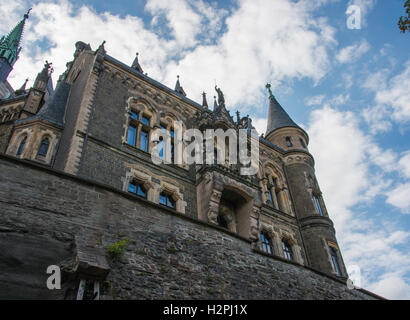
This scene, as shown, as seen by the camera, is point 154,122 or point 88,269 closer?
Answer: point 88,269

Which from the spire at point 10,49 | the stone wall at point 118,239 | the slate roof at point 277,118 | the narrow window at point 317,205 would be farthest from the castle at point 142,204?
the spire at point 10,49

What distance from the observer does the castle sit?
6.62 m

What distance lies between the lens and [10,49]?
1946 inches

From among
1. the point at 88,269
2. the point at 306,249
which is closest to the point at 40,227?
the point at 88,269

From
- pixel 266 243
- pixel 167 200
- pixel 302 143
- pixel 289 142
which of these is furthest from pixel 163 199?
pixel 302 143

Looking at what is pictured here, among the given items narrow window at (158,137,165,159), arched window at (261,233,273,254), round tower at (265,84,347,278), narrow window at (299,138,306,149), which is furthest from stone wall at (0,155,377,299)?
narrow window at (299,138,306,149)

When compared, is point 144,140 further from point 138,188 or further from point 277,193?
point 277,193

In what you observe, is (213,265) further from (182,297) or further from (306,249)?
(306,249)

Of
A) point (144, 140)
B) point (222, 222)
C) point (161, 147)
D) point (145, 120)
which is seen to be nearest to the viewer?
point (222, 222)

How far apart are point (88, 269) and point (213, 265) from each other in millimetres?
3436

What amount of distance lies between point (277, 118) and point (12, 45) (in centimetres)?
4330

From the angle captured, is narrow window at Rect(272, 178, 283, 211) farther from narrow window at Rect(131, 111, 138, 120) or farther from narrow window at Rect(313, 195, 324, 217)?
narrow window at Rect(131, 111, 138, 120)

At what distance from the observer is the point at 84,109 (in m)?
14.3

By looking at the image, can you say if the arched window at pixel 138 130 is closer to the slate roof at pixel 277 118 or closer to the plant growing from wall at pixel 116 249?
the plant growing from wall at pixel 116 249
